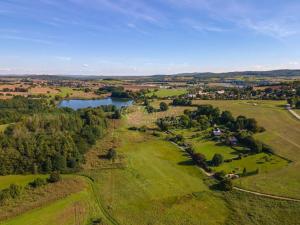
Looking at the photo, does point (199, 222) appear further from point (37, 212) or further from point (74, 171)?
point (74, 171)

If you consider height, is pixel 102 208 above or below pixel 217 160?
below

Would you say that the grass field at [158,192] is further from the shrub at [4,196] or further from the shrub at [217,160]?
the shrub at [4,196]

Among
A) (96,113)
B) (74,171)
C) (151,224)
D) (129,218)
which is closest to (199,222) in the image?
(151,224)

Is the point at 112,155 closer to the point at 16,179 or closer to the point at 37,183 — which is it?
the point at 37,183

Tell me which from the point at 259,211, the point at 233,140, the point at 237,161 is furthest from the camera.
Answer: the point at 233,140

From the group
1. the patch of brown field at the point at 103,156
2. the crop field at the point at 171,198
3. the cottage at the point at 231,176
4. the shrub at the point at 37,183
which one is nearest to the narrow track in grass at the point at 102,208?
the crop field at the point at 171,198

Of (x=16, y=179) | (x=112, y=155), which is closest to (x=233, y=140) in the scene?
(x=112, y=155)
